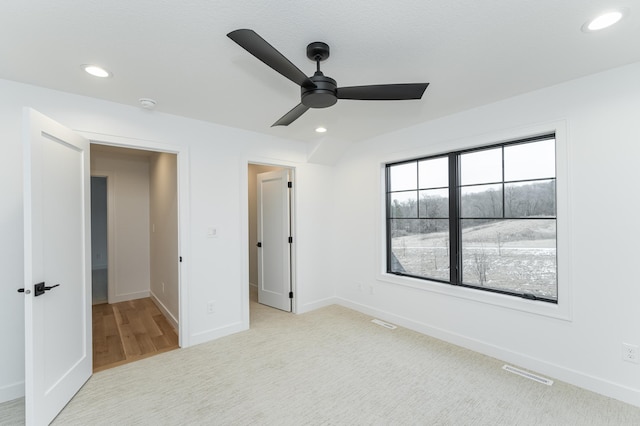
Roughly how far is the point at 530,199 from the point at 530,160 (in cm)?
A: 37

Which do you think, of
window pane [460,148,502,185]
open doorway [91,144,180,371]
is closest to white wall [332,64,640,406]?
window pane [460,148,502,185]

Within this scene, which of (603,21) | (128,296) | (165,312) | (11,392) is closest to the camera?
(603,21)

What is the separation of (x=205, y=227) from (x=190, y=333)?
45.3 inches

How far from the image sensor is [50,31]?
1.67 m

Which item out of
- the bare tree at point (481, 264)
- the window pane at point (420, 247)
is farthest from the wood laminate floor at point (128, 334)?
the bare tree at point (481, 264)

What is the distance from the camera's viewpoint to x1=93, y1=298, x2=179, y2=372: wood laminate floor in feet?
9.50

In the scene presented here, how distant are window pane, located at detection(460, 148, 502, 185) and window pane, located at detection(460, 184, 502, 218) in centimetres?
8

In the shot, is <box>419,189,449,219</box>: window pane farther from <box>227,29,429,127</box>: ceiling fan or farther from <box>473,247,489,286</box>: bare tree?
<box>227,29,429,127</box>: ceiling fan

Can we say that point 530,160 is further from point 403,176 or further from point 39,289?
point 39,289

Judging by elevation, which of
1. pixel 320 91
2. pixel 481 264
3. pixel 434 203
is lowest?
pixel 481 264

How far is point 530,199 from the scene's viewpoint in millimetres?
2693

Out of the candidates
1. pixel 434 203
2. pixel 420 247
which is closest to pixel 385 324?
pixel 420 247

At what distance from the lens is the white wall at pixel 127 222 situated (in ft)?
15.1

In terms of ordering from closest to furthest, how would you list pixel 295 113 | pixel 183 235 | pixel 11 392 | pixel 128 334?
pixel 295 113
pixel 11 392
pixel 183 235
pixel 128 334
